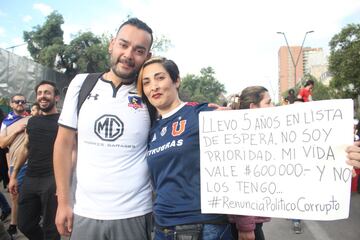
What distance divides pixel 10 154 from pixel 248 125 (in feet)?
14.4

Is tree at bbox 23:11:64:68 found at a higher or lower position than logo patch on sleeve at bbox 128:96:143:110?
higher

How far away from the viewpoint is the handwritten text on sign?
2.10 meters

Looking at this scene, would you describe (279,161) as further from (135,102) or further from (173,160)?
(135,102)

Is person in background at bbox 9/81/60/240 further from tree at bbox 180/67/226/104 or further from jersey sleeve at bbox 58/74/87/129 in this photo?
tree at bbox 180/67/226/104

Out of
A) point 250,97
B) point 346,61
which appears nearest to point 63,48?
point 346,61

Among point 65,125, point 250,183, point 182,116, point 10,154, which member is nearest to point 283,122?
point 250,183

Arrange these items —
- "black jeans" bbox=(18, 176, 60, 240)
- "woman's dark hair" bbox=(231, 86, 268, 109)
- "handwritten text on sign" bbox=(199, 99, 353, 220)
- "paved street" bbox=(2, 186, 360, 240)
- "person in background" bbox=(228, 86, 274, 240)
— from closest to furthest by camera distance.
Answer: "handwritten text on sign" bbox=(199, 99, 353, 220) < "person in background" bbox=(228, 86, 274, 240) < "woman's dark hair" bbox=(231, 86, 268, 109) < "black jeans" bbox=(18, 176, 60, 240) < "paved street" bbox=(2, 186, 360, 240)

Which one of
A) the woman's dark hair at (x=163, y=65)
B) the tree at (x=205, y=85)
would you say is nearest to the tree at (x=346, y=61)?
the woman's dark hair at (x=163, y=65)

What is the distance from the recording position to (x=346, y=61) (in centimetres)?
3712

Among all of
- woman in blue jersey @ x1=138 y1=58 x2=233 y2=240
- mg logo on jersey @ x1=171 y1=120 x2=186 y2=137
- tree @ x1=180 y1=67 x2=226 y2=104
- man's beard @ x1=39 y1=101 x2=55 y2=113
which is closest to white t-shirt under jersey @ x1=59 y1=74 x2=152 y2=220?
woman in blue jersey @ x1=138 y1=58 x2=233 y2=240

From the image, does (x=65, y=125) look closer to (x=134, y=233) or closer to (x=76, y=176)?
(x=76, y=176)

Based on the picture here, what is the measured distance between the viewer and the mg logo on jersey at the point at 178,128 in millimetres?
2387

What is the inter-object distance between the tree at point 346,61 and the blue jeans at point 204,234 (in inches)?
1518

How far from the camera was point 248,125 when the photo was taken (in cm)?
238
